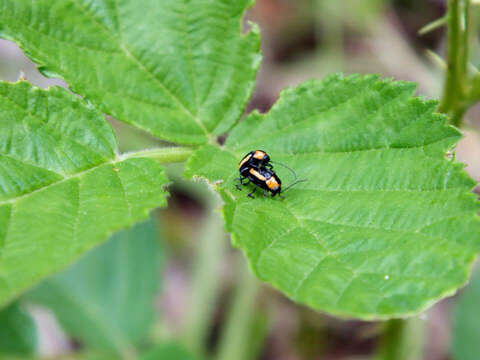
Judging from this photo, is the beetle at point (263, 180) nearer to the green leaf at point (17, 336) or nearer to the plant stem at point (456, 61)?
the plant stem at point (456, 61)

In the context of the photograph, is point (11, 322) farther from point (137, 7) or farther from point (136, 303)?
point (137, 7)

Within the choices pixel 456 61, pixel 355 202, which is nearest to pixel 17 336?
pixel 355 202

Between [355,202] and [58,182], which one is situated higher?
[355,202]

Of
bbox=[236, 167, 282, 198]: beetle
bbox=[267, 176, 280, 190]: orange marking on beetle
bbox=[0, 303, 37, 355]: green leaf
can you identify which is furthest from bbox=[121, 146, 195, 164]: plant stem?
bbox=[0, 303, 37, 355]: green leaf

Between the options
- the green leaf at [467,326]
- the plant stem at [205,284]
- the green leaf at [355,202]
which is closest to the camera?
the green leaf at [355,202]

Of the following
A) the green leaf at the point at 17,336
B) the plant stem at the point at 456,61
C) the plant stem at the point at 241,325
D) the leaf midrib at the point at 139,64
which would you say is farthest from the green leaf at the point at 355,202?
the plant stem at the point at 241,325

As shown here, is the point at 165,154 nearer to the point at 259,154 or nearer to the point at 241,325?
the point at 259,154

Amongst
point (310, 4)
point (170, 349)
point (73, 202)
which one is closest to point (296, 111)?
point (73, 202)
